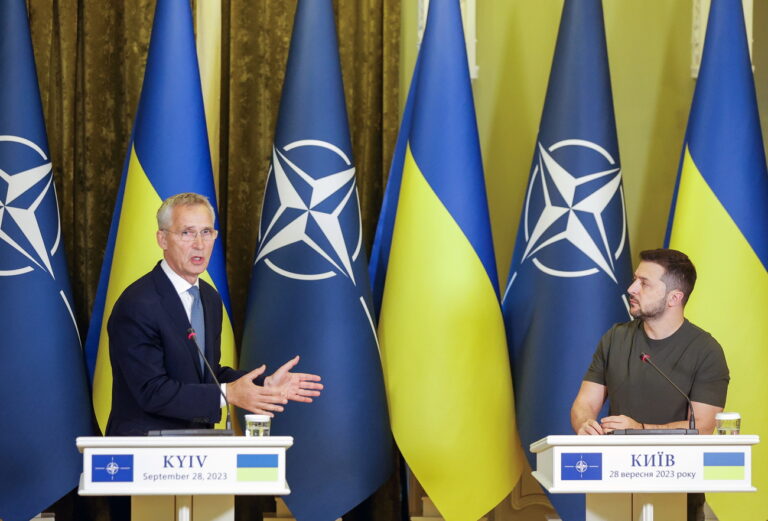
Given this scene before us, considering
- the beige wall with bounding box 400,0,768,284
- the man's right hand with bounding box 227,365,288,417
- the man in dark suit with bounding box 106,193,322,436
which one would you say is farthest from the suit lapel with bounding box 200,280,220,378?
the beige wall with bounding box 400,0,768,284

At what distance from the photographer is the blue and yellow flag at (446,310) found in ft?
14.6

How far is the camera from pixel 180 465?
272 cm

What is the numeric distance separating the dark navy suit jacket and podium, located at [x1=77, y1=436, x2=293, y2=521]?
1.08 feet

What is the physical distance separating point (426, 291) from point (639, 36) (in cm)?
185

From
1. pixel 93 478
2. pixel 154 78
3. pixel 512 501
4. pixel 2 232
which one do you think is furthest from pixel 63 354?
pixel 512 501

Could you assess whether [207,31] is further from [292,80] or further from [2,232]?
[2,232]

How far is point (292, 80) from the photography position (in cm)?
461

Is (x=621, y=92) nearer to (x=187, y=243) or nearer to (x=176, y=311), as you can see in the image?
(x=187, y=243)

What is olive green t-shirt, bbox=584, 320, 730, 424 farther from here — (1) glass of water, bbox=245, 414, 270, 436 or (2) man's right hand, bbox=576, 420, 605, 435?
(1) glass of water, bbox=245, 414, 270, 436

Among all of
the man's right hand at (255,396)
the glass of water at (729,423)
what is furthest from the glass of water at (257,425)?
the glass of water at (729,423)

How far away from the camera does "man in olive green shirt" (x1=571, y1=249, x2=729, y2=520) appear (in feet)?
11.6

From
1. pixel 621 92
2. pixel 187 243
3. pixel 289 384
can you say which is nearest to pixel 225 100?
pixel 621 92

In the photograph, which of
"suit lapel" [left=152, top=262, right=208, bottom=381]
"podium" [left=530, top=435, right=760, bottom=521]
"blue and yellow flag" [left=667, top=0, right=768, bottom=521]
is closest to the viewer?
"podium" [left=530, top=435, right=760, bottom=521]

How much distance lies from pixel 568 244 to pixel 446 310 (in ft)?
1.88
